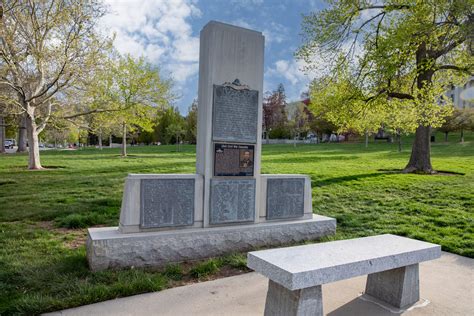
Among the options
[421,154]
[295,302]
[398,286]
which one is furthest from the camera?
[421,154]

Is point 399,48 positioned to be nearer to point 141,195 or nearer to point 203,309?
point 141,195

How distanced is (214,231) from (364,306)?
250cm

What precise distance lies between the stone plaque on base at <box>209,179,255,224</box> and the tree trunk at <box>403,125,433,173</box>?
10.9m

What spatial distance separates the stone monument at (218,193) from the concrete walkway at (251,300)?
1002 millimetres

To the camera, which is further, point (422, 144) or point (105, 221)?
point (422, 144)

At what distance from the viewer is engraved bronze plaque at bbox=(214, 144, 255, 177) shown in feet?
19.1

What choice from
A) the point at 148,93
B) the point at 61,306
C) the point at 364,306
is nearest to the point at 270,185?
the point at 364,306

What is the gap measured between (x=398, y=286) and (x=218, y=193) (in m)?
2.94

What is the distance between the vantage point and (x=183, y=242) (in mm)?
5375

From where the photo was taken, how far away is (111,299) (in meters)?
4.02

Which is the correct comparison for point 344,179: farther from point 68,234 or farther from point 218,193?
point 68,234

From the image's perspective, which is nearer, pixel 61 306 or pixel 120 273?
pixel 61 306

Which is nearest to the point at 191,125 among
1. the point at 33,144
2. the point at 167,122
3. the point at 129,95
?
the point at 167,122

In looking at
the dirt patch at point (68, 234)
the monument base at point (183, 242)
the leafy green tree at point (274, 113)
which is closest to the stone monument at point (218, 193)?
the monument base at point (183, 242)
